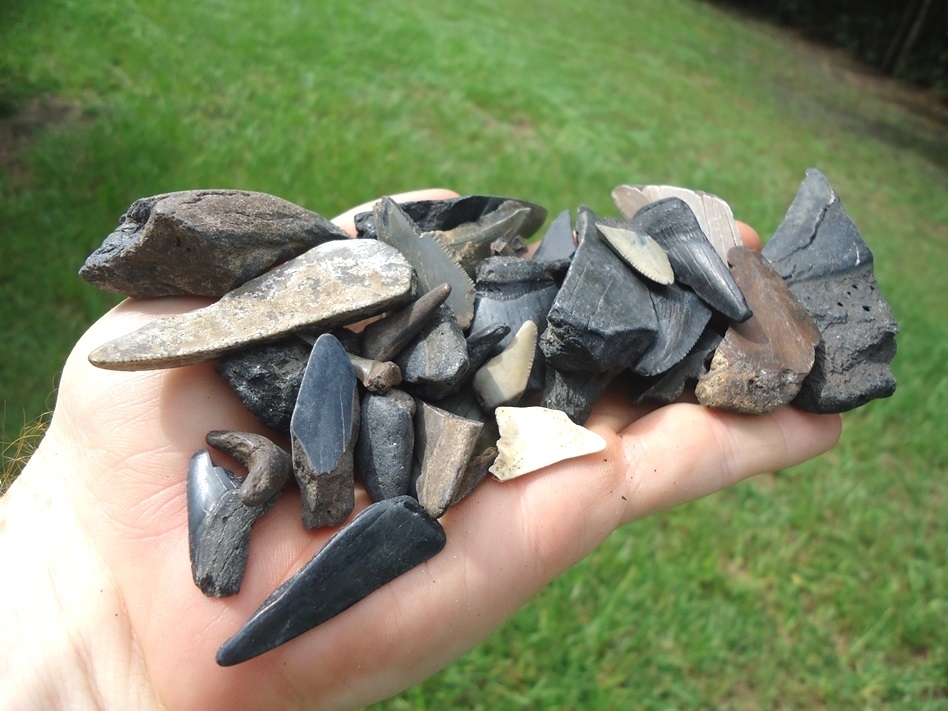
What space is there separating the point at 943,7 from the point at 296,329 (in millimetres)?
11507

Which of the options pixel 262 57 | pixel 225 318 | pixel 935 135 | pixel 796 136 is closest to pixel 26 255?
pixel 225 318

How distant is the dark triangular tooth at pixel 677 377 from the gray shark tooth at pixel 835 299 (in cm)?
22

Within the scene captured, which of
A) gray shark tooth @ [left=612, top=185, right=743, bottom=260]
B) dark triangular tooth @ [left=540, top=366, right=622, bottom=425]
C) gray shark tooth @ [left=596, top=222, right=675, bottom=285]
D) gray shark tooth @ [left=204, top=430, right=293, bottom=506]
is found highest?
gray shark tooth @ [left=612, top=185, right=743, bottom=260]

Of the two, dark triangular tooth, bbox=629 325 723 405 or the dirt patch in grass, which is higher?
dark triangular tooth, bbox=629 325 723 405

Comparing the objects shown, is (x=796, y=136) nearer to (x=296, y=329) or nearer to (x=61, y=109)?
(x=61, y=109)

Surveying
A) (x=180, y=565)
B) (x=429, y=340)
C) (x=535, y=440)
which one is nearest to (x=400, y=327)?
(x=429, y=340)

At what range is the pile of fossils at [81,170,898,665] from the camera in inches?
47.9

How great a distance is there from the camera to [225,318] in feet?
4.45

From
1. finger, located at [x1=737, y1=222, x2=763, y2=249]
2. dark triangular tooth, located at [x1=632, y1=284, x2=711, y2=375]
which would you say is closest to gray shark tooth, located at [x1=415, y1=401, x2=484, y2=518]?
dark triangular tooth, located at [x1=632, y1=284, x2=711, y2=375]

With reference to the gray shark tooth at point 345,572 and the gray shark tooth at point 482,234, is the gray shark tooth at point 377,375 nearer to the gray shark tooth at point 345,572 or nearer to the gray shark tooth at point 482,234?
the gray shark tooth at point 345,572

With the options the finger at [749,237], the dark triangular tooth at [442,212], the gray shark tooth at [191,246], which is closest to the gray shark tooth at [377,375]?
the gray shark tooth at [191,246]

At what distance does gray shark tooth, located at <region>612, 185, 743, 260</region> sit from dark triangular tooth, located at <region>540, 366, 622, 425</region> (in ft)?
1.55

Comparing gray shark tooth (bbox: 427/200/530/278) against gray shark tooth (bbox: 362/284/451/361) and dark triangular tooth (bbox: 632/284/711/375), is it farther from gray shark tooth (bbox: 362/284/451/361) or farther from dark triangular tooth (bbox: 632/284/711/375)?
dark triangular tooth (bbox: 632/284/711/375)

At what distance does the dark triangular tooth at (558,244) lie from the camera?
1.79 metres
